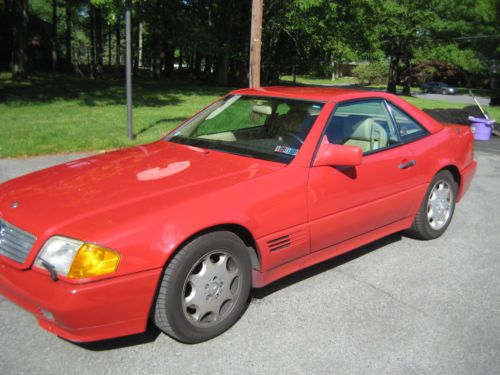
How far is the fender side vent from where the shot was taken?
10.5 feet

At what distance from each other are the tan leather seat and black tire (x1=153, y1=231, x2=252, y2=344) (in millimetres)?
1534

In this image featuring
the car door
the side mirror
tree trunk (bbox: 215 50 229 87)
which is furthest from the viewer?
tree trunk (bbox: 215 50 229 87)

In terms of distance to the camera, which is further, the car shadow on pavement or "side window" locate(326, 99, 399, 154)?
"side window" locate(326, 99, 399, 154)

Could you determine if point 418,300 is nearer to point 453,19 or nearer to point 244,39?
point 244,39

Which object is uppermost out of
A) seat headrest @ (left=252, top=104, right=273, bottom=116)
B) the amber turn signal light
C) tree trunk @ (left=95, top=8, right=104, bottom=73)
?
tree trunk @ (left=95, top=8, right=104, bottom=73)

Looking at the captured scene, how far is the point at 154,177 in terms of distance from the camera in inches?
129

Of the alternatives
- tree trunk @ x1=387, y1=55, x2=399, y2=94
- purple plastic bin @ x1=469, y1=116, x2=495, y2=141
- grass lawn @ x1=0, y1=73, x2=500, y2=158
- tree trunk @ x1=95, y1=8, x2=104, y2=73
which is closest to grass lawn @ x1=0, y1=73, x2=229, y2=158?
grass lawn @ x1=0, y1=73, x2=500, y2=158

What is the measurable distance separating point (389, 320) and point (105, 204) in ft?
6.48

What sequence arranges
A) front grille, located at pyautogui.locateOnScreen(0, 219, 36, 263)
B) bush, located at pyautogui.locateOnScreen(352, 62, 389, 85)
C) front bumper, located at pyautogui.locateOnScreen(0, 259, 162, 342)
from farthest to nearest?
bush, located at pyautogui.locateOnScreen(352, 62, 389, 85)
front grille, located at pyautogui.locateOnScreen(0, 219, 36, 263)
front bumper, located at pyautogui.locateOnScreen(0, 259, 162, 342)

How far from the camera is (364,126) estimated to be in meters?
4.19

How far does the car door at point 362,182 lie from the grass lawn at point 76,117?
19.8 feet

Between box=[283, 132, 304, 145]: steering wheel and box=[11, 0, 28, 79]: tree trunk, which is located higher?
box=[11, 0, 28, 79]: tree trunk

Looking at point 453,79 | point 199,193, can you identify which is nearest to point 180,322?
point 199,193

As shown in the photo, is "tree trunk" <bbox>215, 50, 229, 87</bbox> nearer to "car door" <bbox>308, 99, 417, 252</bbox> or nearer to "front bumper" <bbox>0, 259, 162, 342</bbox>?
"car door" <bbox>308, 99, 417, 252</bbox>
